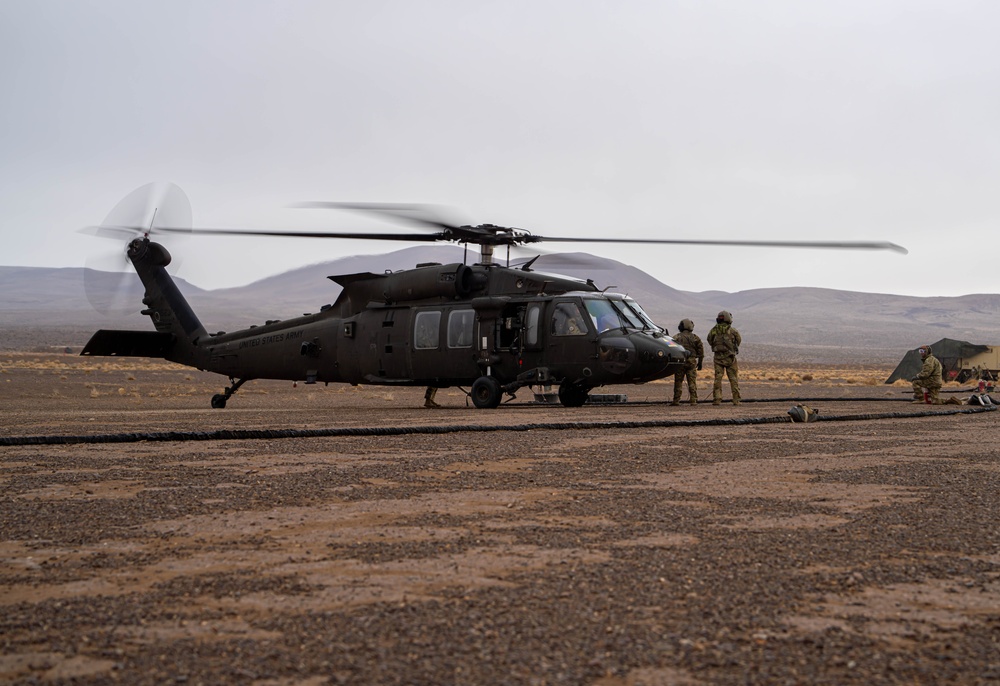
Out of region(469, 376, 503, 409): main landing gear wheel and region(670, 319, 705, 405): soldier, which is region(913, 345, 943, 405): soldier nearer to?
region(670, 319, 705, 405): soldier

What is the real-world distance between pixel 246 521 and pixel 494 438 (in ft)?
18.9

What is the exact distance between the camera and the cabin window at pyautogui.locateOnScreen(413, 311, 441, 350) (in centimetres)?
1877

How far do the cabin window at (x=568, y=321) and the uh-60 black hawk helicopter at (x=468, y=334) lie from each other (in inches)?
0.6

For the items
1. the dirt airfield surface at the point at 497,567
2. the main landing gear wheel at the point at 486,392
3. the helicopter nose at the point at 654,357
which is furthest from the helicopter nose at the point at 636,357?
the dirt airfield surface at the point at 497,567

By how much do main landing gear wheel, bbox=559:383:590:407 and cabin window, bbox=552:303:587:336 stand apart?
48.6 inches

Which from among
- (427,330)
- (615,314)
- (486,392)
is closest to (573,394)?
(486,392)

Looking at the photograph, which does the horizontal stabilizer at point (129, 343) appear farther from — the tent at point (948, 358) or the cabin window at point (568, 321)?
the tent at point (948, 358)

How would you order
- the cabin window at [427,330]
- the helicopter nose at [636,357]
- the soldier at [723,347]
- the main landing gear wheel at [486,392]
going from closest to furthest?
the helicopter nose at [636,357] → the main landing gear wheel at [486,392] → the cabin window at [427,330] → the soldier at [723,347]

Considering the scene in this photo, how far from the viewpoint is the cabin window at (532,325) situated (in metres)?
17.9

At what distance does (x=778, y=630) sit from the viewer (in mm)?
3969

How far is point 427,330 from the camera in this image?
18.9 meters

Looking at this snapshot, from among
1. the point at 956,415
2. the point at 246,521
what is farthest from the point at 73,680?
the point at 956,415

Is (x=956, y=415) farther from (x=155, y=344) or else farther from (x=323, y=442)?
(x=155, y=344)

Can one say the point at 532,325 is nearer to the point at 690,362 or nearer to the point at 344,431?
the point at 690,362
